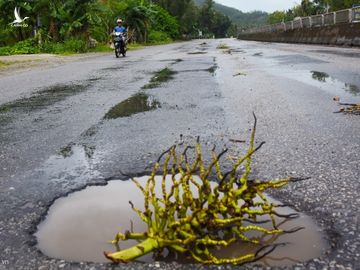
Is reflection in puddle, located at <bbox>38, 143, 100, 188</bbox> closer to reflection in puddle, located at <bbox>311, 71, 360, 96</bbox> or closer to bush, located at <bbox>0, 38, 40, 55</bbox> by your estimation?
reflection in puddle, located at <bbox>311, 71, 360, 96</bbox>

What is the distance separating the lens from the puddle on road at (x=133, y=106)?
5.24 metres

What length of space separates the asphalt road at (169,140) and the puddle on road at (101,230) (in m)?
0.06

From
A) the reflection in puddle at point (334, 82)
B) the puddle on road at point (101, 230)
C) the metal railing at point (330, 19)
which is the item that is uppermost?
the metal railing at point (330, 19)

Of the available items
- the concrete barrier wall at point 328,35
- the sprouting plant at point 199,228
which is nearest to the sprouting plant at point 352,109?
the sprouting plant at point 199,228

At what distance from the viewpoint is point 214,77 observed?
894 cm

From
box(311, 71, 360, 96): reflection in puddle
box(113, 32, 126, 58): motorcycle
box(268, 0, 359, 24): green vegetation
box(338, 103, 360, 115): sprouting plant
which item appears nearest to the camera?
box(338, 103, 360, 115): sprouting plant

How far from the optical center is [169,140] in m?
3.82

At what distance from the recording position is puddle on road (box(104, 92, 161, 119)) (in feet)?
17.2

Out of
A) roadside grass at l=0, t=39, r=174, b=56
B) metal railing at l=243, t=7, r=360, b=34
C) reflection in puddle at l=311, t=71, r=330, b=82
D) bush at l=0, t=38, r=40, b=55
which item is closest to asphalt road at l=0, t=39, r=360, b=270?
reflection in puddle at l=311, t=71, r=330, b=82

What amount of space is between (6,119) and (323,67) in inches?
294

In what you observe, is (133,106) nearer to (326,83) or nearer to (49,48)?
(326,83)

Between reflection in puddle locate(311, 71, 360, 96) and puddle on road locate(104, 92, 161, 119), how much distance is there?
2.74m

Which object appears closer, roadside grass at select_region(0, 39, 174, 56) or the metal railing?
the metal railing

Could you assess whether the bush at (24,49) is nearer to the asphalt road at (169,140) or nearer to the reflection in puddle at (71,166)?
the asphalt road at (169,140)
